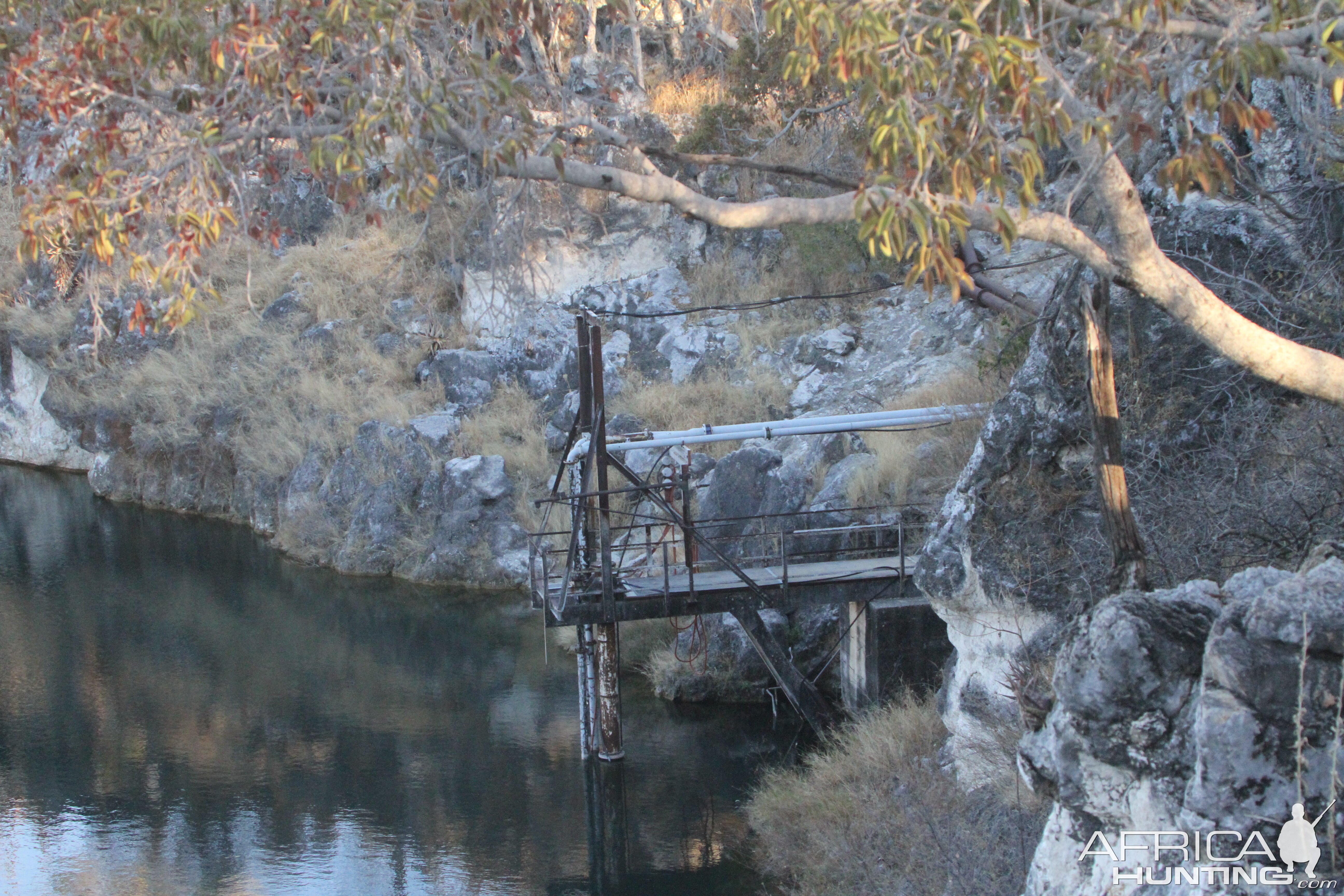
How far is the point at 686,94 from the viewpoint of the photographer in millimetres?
28281

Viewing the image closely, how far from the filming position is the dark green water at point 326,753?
1141cm

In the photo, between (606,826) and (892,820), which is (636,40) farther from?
(892,820)

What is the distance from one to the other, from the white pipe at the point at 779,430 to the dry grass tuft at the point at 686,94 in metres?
15.3

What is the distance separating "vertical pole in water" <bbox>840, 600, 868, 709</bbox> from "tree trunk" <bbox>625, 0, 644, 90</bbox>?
21.0 ft

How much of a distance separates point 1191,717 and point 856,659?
28.0ft

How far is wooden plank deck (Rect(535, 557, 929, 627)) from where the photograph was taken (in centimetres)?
1221

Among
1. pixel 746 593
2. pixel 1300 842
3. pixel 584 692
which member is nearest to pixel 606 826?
pixel 584 692

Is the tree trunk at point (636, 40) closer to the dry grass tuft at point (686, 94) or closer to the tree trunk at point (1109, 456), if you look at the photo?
the dry grass tuft at point (686, 94)

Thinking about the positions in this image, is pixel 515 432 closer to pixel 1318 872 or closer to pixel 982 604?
pixel 982 604

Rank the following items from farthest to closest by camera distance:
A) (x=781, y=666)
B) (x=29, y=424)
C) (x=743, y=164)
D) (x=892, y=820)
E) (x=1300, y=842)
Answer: (x=29, y=424)
(x=781, y=666)
(x=892, y=820)
(x=743, y=164)
(x=1300, y=842)

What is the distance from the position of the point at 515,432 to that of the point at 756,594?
37.2 ft

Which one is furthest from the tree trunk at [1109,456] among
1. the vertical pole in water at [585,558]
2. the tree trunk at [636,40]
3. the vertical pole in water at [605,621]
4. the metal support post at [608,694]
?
the metal support post at [608,694]

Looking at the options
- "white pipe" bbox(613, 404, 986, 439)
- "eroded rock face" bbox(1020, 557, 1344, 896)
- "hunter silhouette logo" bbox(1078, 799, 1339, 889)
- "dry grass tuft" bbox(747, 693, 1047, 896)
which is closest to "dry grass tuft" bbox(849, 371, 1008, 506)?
"white pipe" bbox(613, 404, 986, 439)

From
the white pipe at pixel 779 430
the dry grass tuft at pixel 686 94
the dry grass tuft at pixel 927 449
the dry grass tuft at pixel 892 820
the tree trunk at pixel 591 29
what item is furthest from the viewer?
the dry grass tuft at pixel 686 94
